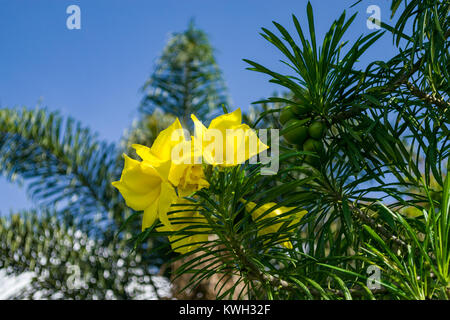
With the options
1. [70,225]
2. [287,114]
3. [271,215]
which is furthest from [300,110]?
[70,225]

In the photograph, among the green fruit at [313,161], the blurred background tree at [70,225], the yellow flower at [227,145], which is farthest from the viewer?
the blurred background tree at [70,225]

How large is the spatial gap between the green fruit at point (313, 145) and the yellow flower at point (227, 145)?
0.10 metres

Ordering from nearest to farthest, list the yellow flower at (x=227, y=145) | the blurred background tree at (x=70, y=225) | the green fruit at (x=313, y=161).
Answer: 1. the yellow flower at (x=227, y=145)
2. the green fruit at (x=313, y=161)
3. the blurred background tree at (x=70, y=225)

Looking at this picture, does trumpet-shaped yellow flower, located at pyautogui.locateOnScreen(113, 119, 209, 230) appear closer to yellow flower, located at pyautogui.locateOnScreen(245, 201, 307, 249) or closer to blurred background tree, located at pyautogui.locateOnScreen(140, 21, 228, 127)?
yellow flower, located at pyautogui.locateOnScreen(245, 201, 307, 249)

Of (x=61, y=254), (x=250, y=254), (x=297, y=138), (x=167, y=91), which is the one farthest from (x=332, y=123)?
(x=167, y=91)

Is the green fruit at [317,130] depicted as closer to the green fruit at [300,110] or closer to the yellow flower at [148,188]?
the green fruit at [300,110]

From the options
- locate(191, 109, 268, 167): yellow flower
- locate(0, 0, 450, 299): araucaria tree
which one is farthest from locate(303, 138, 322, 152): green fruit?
locate(191, 109, 268, 167): yellow flower

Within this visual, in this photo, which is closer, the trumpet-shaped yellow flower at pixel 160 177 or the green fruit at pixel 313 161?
the trumpet-shaped yellow flower at pixel 160 177

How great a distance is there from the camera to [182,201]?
0.98 ft

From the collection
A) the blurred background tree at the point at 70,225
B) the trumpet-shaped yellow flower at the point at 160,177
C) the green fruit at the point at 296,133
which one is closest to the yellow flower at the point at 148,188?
the trumpet-shaped yellow flower at the point at 160,177

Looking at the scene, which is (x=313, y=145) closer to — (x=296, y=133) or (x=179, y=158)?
(x=296, y=133)

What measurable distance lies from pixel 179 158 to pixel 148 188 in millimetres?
45

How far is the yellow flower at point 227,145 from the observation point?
0.27m
